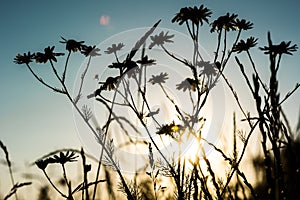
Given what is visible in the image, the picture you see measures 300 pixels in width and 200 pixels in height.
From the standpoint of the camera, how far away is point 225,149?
102 inches

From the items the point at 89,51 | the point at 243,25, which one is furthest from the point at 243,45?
the point at 89,51

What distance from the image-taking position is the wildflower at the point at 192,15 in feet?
16.4

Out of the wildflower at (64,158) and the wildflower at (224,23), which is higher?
the wildflower at (224,23)

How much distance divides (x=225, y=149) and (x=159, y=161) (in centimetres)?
155

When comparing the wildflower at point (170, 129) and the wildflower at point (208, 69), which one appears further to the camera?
the wildflower at point (208, 69)

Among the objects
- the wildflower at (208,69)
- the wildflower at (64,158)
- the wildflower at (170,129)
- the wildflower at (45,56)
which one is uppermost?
the wildflower at (45,56)

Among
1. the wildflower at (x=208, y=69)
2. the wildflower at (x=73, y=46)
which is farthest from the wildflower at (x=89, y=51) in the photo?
the wildflower at (x=208, y=69)

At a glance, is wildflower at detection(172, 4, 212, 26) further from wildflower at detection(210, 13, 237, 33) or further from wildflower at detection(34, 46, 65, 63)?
wildflower at detection(34, 46, 65, 63)

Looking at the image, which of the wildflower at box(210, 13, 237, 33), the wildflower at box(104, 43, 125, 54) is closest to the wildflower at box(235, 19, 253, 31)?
the wildflower at box(210, 13, 237, 33)

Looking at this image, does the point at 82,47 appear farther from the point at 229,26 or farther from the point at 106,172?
the point at 106,172

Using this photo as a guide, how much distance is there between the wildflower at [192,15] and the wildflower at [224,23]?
0.14 m

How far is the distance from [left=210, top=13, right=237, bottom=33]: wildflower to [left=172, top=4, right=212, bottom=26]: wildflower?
141 mm

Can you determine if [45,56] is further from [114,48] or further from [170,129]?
[170,129]

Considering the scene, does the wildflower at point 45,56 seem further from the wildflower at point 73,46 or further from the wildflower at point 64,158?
the wildflower at point 64,158
